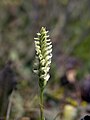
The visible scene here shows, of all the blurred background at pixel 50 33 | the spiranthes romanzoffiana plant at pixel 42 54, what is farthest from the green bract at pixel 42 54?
the blurred background at pixel 50 33

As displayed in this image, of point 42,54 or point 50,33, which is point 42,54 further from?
point 50,33

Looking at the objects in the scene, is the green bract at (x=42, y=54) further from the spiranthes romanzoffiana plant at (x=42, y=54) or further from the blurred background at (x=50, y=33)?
the blurred background at (x=50, y=33)

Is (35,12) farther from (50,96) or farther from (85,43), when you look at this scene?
(50,96)

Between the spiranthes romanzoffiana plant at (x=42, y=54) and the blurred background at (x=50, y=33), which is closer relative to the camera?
the spiranthes romanzoffiana plant at (x=42, y=54)

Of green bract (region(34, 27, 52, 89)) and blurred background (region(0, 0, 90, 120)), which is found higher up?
blurred background (region(0, 0, 90, 120))

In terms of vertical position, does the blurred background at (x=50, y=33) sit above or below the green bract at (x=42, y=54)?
above

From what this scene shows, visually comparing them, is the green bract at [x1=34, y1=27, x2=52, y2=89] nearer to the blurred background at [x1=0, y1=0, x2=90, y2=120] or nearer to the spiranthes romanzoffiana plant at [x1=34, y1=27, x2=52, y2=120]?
the spiranthes romanzoffiana plant at [x1=34, y1=27, x2=52, y2=120]

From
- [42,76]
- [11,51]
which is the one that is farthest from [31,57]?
[42,76]

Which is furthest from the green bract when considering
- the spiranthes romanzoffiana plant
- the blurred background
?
the blurred background

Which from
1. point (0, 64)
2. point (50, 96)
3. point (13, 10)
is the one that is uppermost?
point (13, 10)
